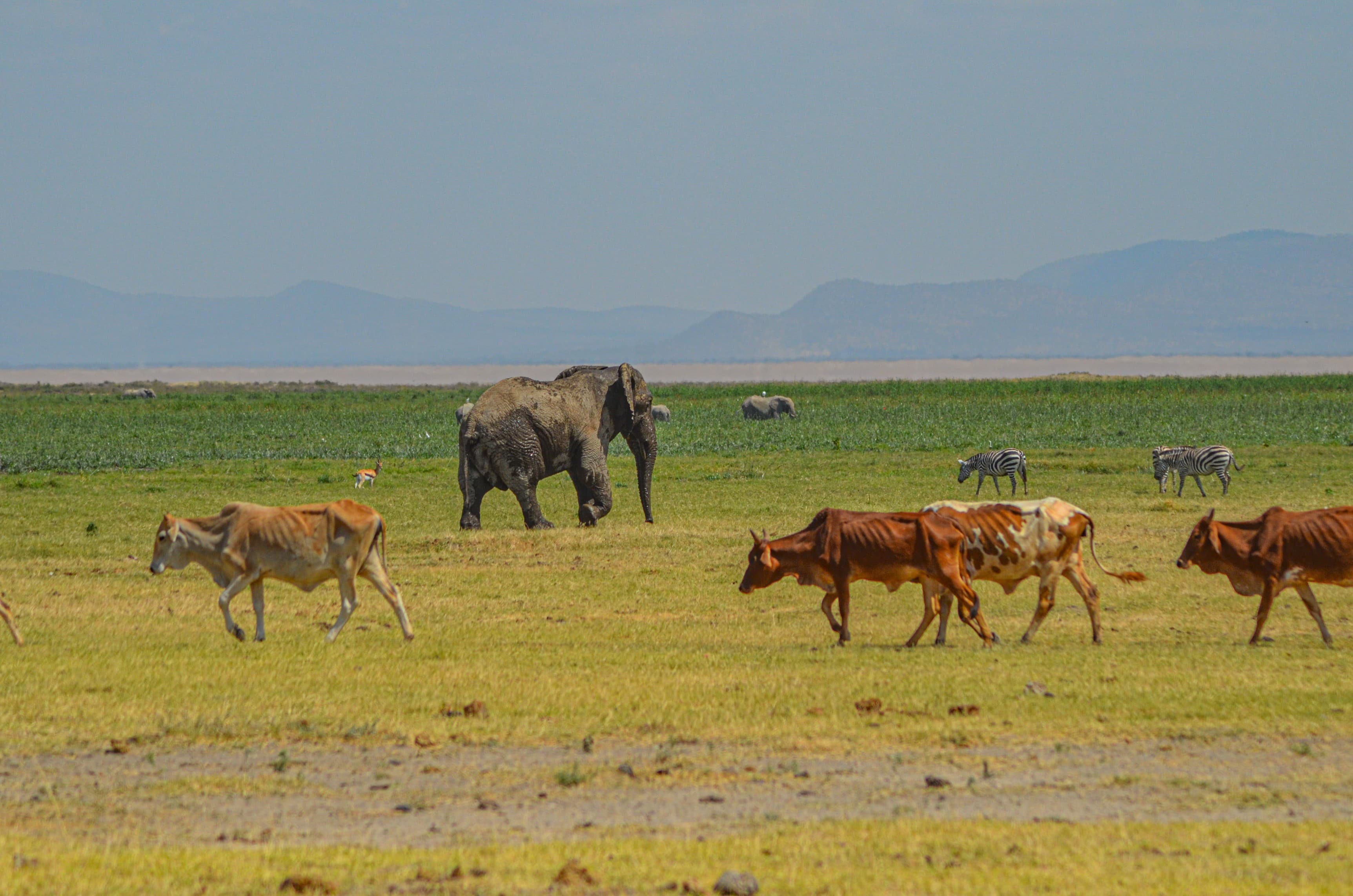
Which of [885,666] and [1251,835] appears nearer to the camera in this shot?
[1251,835]

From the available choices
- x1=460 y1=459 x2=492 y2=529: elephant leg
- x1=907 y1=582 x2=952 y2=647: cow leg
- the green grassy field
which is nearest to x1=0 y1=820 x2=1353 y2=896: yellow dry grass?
x1=907 y1=582 x2=952 y2=647: cow leg

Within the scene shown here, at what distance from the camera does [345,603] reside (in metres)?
16.4

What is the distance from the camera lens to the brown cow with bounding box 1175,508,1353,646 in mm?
15984

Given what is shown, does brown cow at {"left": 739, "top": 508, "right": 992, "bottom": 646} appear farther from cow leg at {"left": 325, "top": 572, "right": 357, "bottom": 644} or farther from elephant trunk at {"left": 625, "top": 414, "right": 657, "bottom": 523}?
elephant trunk at {"left": 625, "top": 414, "right": 657, "bottom": 523}

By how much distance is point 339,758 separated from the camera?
454 inches

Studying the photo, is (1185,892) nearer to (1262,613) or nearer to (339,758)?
(339,758)

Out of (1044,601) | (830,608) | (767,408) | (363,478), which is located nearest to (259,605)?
(830,608)

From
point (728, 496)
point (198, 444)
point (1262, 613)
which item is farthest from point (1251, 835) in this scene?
point (198, 444)

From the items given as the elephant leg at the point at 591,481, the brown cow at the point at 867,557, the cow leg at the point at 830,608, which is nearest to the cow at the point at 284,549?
the brown cow at the point at 867,557

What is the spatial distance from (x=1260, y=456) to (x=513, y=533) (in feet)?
90.4

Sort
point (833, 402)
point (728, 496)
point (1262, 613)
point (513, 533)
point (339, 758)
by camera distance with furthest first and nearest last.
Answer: point (833, 402) < point (728, 496) < point (513, 533) < point (1262, 613) < point (339, 758)

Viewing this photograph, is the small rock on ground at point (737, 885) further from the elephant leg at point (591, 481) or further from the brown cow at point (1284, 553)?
the elephant leg at point (591, 481)

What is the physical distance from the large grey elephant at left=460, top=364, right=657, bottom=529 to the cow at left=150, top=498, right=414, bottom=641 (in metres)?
10.4

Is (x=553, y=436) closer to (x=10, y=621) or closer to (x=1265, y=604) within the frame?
(x=10, y=621)
